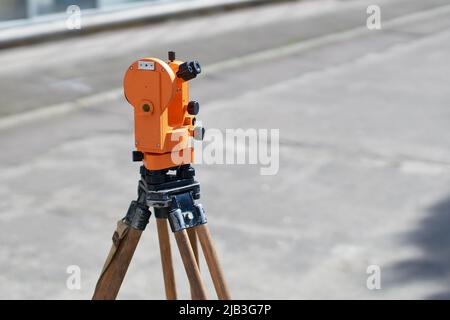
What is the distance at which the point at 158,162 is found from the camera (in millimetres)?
4508

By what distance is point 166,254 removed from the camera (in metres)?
4.86

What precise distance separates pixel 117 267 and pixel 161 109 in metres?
0.86

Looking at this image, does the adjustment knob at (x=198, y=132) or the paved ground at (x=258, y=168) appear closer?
the adjustment knob at (x=198, y=132)

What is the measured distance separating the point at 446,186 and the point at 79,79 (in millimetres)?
6959

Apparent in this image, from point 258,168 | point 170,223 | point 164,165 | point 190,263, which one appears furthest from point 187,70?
point 258,168

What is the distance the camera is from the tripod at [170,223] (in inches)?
179

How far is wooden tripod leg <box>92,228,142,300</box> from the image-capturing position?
4613 millimetres

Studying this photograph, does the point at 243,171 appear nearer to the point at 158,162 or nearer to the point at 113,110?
the point at 113,110

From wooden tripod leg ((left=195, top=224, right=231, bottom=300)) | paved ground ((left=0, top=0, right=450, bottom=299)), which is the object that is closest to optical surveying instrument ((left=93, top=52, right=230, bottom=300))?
wooden tripod leg ((left=195, top=224, right=231, bottom=300))
